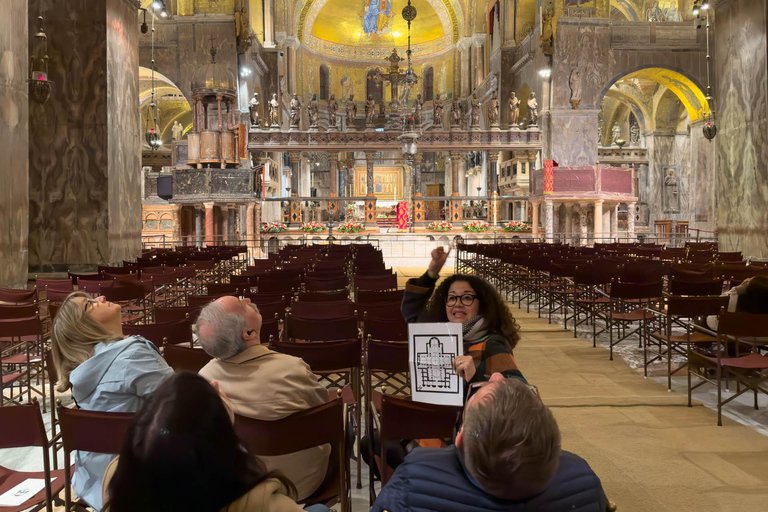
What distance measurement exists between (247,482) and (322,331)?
139 inches

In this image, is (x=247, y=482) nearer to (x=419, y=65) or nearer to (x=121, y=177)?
(x=121, y=177)

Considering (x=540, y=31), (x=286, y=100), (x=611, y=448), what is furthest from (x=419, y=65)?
(x=611, y=448)

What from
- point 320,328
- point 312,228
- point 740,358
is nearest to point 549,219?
point 312,228

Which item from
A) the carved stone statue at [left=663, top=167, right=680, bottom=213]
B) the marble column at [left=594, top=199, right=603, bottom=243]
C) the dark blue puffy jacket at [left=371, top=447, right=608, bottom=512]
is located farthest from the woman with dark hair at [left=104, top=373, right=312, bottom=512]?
the carved stone statue at [left=663, top=167, right=680, bottom=213]

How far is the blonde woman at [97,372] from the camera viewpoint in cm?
269

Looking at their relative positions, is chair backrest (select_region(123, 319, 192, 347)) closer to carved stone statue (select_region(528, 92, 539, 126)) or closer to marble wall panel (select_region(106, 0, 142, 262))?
marble wall panel (select_region(106, 0, 142, 262))

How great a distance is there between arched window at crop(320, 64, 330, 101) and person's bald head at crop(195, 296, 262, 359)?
132 ft

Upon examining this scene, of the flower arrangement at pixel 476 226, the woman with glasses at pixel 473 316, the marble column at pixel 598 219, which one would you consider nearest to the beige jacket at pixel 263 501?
the woman with glasses at pixel 473 316

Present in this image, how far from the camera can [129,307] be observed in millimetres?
7742

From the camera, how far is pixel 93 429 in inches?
93.2

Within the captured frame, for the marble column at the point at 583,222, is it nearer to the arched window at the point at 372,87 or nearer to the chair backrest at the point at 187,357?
the chair backrest at the point at 187,357

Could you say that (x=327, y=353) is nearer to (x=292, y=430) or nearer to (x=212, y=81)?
(x=292, y=430)

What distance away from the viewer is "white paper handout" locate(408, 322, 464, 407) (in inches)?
109

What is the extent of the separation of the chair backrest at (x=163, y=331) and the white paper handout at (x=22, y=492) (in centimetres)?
160
